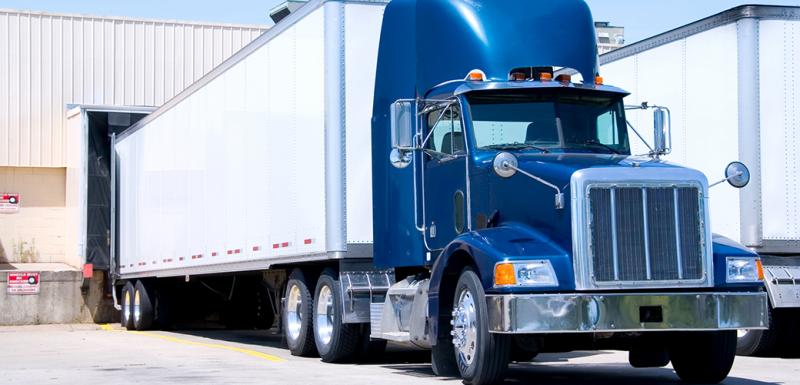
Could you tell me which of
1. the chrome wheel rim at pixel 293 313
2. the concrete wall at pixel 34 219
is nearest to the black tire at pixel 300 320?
the chrome wheel rim at pixel 293 313

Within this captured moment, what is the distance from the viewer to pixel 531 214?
11289 millimetres

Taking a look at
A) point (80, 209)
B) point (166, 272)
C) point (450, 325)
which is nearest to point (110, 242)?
point (80, 209)

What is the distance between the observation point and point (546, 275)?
10.5 meters

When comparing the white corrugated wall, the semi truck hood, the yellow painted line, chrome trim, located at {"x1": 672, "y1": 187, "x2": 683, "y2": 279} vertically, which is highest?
the white corrugated wall

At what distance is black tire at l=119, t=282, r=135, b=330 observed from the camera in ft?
91.6

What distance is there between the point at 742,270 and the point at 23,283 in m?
22.8

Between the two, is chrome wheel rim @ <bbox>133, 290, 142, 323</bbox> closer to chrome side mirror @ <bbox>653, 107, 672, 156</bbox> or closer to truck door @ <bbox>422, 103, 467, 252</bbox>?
truck door @ <bbox>422, 103, 467, 252</bbox>

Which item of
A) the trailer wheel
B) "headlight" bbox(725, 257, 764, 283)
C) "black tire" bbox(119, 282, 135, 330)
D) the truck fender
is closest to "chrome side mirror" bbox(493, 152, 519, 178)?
the truck fender

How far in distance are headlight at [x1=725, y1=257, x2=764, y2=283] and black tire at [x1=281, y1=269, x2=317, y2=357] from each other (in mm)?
6324

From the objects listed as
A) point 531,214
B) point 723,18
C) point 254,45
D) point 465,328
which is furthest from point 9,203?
point 531,214

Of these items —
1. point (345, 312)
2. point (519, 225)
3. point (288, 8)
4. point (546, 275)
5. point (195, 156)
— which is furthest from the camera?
point (288, 8)

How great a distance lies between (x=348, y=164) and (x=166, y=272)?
33.9 ft

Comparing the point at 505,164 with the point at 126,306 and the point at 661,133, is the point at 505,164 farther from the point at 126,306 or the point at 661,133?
the point at 126,306

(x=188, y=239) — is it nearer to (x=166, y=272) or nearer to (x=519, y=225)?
(x=166, y=272)
